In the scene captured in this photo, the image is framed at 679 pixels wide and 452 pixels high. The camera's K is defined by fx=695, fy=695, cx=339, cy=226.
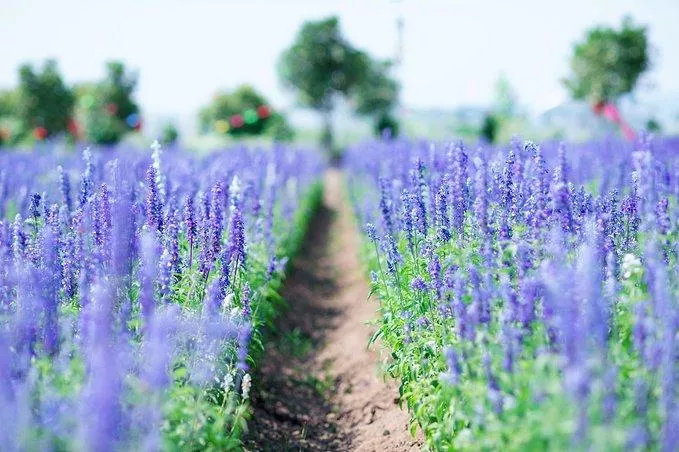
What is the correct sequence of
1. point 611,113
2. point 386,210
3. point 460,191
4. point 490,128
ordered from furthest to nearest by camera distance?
Answer: point 611,113 → point 490,128 → point 386,210 → point 460,191

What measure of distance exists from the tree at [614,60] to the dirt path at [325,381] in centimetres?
2683

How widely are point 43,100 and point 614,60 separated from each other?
2644cm

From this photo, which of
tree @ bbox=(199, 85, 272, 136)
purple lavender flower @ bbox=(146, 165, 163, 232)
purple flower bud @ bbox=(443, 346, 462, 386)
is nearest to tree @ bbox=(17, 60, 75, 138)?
tree @ bbox=(199, 85, 272, 136)

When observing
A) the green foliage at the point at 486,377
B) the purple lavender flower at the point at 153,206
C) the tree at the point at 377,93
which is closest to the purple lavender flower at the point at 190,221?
the purple lavender flower at the point at 153,206

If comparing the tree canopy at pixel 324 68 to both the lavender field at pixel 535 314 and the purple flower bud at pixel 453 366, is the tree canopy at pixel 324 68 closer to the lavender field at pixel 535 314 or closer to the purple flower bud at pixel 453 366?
the lavender field at pixel 535 314

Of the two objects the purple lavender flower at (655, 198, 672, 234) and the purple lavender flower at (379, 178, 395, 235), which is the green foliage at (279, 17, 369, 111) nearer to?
the purple lavender flower at (379, 178, 395, 235)

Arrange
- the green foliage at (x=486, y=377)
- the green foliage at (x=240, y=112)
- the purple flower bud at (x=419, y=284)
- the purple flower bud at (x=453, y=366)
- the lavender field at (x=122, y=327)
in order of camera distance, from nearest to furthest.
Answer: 1. the green foliage at (x=486, y=377)
2. the lavender field at (x=122, y=327)
3. the purple flower bud at (x=453, y=366)
4. the purple flower bud at (x=419, y=284)
5. the green foliage at (x=240, y=112)

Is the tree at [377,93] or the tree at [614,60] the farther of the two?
the tree at [377,93]

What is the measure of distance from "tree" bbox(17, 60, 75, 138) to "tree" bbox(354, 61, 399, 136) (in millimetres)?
20196

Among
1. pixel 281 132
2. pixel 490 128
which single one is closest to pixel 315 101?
pixel 281 132

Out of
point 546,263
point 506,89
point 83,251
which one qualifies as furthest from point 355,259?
point 506,89

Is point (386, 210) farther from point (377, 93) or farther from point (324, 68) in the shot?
point (377, 93)

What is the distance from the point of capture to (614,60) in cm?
3275

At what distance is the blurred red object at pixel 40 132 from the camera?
1223 inches
